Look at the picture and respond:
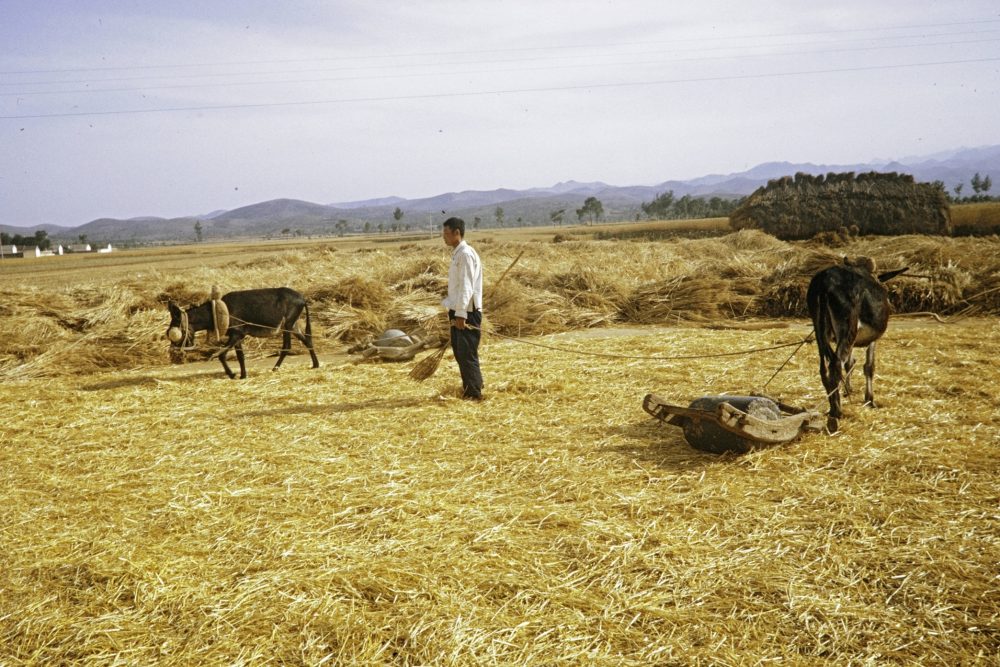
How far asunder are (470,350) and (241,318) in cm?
342

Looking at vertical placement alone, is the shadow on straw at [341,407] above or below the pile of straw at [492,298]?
below

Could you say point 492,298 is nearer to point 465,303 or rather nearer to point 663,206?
point 465,303

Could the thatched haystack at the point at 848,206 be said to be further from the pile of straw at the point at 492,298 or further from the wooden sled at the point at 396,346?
the wooden sled at the point at 396,346

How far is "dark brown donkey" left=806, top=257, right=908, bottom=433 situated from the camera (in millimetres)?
5266

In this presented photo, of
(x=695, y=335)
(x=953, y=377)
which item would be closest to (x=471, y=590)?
(x=953, y=377)

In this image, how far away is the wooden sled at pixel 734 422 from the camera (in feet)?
14.8

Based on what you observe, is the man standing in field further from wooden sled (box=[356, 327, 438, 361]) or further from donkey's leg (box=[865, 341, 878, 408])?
donkey's leg (box=[865, 341, 878, 408])

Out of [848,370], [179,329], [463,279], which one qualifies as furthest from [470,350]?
[179,329]

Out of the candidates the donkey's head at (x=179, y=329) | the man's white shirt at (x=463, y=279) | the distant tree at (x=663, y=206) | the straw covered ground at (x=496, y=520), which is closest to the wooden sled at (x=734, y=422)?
the straw covered ground at (x=496, y=520)

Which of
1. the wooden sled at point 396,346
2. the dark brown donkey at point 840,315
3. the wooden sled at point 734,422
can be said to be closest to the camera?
the wooden sled at point 734,422

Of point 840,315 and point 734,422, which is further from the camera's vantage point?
point 840,315

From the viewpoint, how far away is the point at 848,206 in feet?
72.7

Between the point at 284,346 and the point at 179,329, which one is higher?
the point at 179,329

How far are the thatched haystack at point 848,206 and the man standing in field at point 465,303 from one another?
18.3 m
